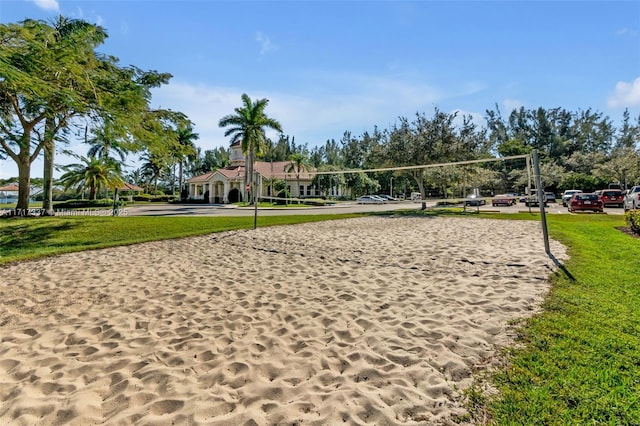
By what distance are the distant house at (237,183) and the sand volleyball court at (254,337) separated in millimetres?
35778

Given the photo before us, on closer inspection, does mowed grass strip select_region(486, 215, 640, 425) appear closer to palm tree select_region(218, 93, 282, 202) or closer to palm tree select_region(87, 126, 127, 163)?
palm tree select_region(87, 126, 127, 163)

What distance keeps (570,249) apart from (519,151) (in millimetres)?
62299

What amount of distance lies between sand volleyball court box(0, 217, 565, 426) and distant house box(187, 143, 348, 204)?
35.8m

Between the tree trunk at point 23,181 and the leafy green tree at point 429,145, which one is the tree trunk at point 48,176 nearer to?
the tree trunk at point 23,181

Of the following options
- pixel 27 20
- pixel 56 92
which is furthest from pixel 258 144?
pixel 56 92

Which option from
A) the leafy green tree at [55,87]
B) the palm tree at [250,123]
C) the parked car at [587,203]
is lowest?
the parked car at [587,203]

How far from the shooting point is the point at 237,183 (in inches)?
1730

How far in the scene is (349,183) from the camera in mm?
48219

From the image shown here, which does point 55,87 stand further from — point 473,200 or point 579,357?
point 473,200

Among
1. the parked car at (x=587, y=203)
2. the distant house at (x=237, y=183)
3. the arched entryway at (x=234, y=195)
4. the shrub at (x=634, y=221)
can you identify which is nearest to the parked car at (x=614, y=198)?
the parked car at (x=587, y=203)

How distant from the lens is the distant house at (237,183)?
142 feet

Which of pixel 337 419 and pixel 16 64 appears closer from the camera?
pixel 337 419

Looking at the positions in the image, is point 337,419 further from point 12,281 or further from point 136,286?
point 12,281

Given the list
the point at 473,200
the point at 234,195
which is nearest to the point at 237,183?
the point at 234,195
